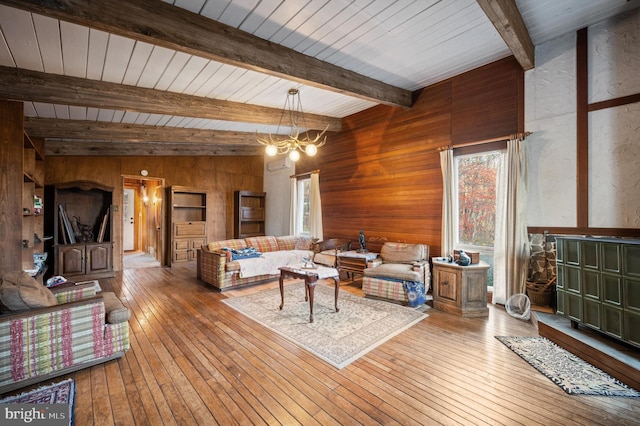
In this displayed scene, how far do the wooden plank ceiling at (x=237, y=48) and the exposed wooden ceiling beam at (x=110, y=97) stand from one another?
0.01 meters

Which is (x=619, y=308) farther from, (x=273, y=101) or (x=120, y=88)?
(x=120, y=88)

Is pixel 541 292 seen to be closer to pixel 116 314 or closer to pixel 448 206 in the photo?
pixel 448 206

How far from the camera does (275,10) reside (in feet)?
8.32

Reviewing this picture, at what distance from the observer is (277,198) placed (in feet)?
27.6

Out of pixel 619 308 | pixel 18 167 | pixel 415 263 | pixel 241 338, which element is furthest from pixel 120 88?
pixel 619 308

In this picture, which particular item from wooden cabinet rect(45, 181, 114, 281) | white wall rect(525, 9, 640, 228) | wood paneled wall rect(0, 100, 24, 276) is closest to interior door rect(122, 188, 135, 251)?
wooden cabinet rect(45, 181, 114, 281)

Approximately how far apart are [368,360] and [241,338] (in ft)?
4.59

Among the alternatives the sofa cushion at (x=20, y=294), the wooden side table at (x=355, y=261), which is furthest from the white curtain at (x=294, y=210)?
the sofa cushion at (x=20, y=294)

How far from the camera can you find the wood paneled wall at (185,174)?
6241 mm

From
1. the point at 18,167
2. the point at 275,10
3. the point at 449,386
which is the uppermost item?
the point at 275,10

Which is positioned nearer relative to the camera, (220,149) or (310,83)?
(310,83)

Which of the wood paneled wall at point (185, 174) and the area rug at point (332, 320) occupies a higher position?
the wood paneled wall at point (185, 174)

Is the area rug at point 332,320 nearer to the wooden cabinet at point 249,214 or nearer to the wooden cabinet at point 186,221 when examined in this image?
the wooden cabinet at point 186,221

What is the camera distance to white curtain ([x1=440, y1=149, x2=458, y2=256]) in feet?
14.4
